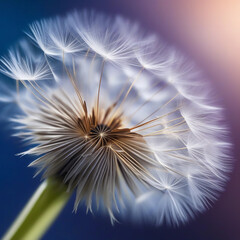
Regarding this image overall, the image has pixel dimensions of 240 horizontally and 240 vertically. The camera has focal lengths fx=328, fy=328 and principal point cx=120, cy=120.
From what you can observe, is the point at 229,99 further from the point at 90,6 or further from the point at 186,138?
the point at 90,6

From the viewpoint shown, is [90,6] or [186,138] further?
[90,6]

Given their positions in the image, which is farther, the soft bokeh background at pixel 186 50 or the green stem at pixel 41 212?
the soft bokeh background at pixel 186 50

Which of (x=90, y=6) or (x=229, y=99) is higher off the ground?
(x=90, y=6)

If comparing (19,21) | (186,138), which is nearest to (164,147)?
(186,138)
